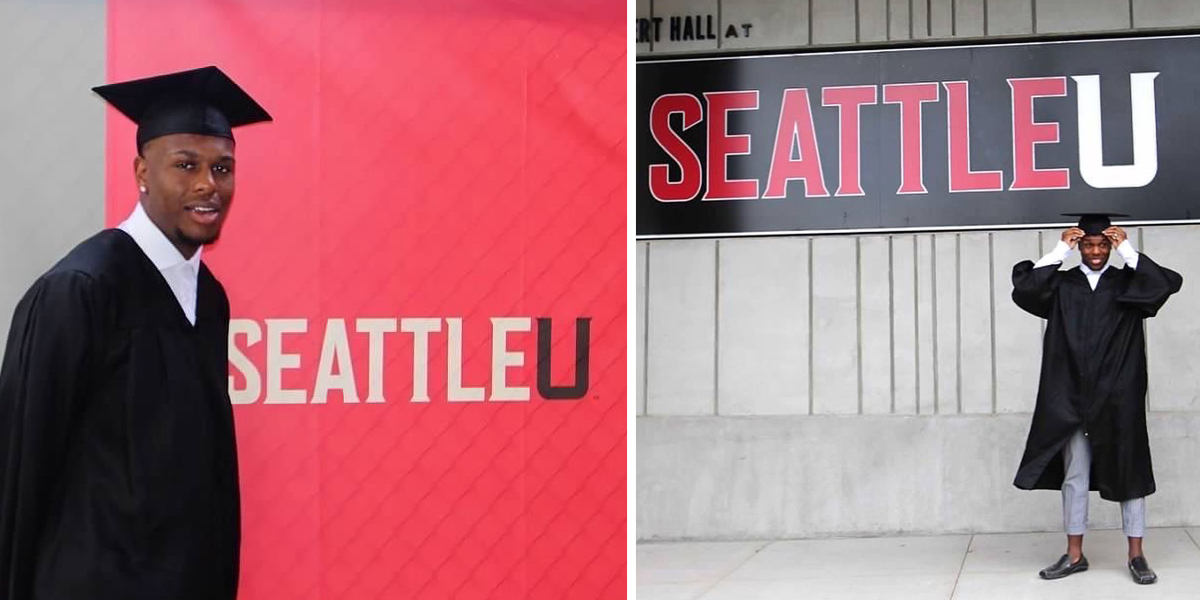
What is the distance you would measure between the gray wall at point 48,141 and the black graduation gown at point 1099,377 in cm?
513

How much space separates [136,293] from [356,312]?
643mm

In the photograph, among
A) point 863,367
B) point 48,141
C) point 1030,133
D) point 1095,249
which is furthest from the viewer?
point 863,367

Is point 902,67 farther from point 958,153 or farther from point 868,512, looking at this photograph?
point 868,512

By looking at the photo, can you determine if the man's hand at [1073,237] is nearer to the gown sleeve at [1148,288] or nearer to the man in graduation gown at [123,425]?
the gown sleeve at [1148,288]

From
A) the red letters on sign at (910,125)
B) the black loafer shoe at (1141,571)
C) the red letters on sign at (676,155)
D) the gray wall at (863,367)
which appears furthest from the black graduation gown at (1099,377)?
the red letters on sign at (676,155)

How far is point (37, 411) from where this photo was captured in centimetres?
315

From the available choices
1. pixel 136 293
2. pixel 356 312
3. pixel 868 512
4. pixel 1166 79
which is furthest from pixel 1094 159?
pixel 136 293

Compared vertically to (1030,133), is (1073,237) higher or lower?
lower

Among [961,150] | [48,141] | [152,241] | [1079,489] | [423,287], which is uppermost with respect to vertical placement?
[961,150]

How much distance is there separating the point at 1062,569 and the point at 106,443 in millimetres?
5390

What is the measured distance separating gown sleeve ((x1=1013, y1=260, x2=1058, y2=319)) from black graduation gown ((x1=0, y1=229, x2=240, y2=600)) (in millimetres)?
5114

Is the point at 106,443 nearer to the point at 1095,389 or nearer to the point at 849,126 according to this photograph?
the point at 1095,389

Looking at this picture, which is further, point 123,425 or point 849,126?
point 849,126

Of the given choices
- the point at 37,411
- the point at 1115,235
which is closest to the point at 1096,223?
the point at 1115,235
